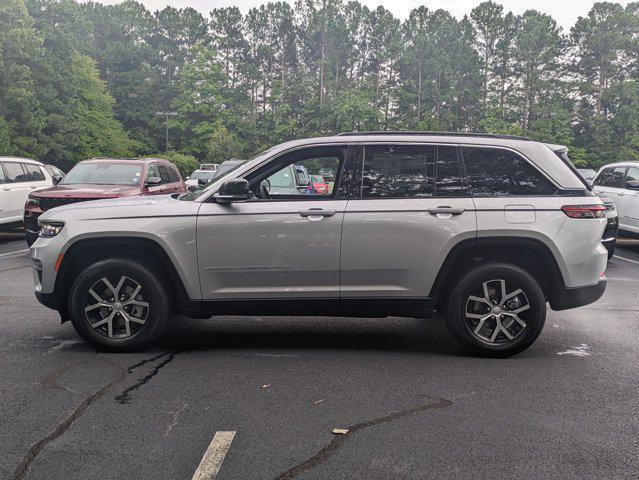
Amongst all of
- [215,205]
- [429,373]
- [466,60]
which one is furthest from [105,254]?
[466,60]

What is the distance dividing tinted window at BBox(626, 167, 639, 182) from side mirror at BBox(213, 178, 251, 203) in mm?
10696

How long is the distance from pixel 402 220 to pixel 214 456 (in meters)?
2.65

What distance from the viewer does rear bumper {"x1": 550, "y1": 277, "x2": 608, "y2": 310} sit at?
18.4ft

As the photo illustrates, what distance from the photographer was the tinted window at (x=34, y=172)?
1532 cm


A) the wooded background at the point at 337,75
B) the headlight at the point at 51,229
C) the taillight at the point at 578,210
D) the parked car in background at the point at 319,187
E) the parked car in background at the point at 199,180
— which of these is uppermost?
the wooded background at the point at 337,75

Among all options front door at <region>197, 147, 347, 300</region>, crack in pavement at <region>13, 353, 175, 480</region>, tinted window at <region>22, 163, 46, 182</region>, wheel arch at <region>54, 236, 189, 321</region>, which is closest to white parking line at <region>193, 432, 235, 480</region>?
crack in pavement at <region>13, 353, 175, 480</region>

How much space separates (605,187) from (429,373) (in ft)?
37.1

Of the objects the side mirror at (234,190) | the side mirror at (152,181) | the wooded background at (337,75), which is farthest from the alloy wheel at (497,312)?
the wooded background at (337,75)

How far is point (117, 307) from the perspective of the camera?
5.65 metres

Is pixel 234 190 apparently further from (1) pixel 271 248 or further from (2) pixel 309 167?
(2) pixel 309 167

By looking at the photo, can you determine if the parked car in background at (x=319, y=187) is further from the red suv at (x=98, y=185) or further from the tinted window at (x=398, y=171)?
the red suv at (x=98, y=185)

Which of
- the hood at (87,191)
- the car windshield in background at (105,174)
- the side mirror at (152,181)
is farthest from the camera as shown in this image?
the car windshield in background at (105,174)

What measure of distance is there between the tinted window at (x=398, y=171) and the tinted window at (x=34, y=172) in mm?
12032

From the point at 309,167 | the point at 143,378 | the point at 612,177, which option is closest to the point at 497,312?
the point at 309,167
